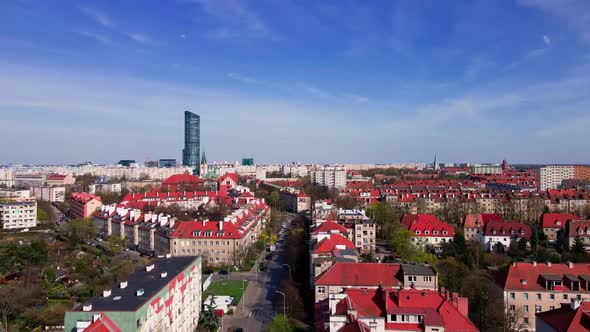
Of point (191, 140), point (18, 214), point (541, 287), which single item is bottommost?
point (18, 214)

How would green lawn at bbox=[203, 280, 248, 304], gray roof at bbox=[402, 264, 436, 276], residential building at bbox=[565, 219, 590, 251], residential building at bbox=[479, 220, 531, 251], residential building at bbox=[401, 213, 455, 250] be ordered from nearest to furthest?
gray roof at bbox=[402, 264, 436, 276] → green lawn at bbox=[203, 280, 248, 304] → residential building at bbox=[565, 219, 590, 251] → residential building at bbox=[479, 220, 531, 251] → residential building at bbox=[401, 213, 455, 250]

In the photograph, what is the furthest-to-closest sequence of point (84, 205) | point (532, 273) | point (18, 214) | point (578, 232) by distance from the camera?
point (84, 205), point (18, 214), point (578, 232), point (532, 273)

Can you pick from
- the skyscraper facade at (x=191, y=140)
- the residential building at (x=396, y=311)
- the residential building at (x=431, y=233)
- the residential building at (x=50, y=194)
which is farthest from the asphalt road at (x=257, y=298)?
the skyscraper facade at (x=191, y=140)

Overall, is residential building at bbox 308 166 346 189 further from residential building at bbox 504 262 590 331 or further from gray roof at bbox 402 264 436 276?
gray roof at bbox 402 264 436 276

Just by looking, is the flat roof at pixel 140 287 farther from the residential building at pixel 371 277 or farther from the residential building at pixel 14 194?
the residential building at pixel 14 194

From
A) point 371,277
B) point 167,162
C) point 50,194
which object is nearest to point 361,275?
point 371,277

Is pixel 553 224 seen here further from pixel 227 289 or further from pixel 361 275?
pixel 227 289

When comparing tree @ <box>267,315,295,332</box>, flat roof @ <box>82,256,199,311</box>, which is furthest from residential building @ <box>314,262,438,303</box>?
flat roof @ <box>82,256,199,311</box>
